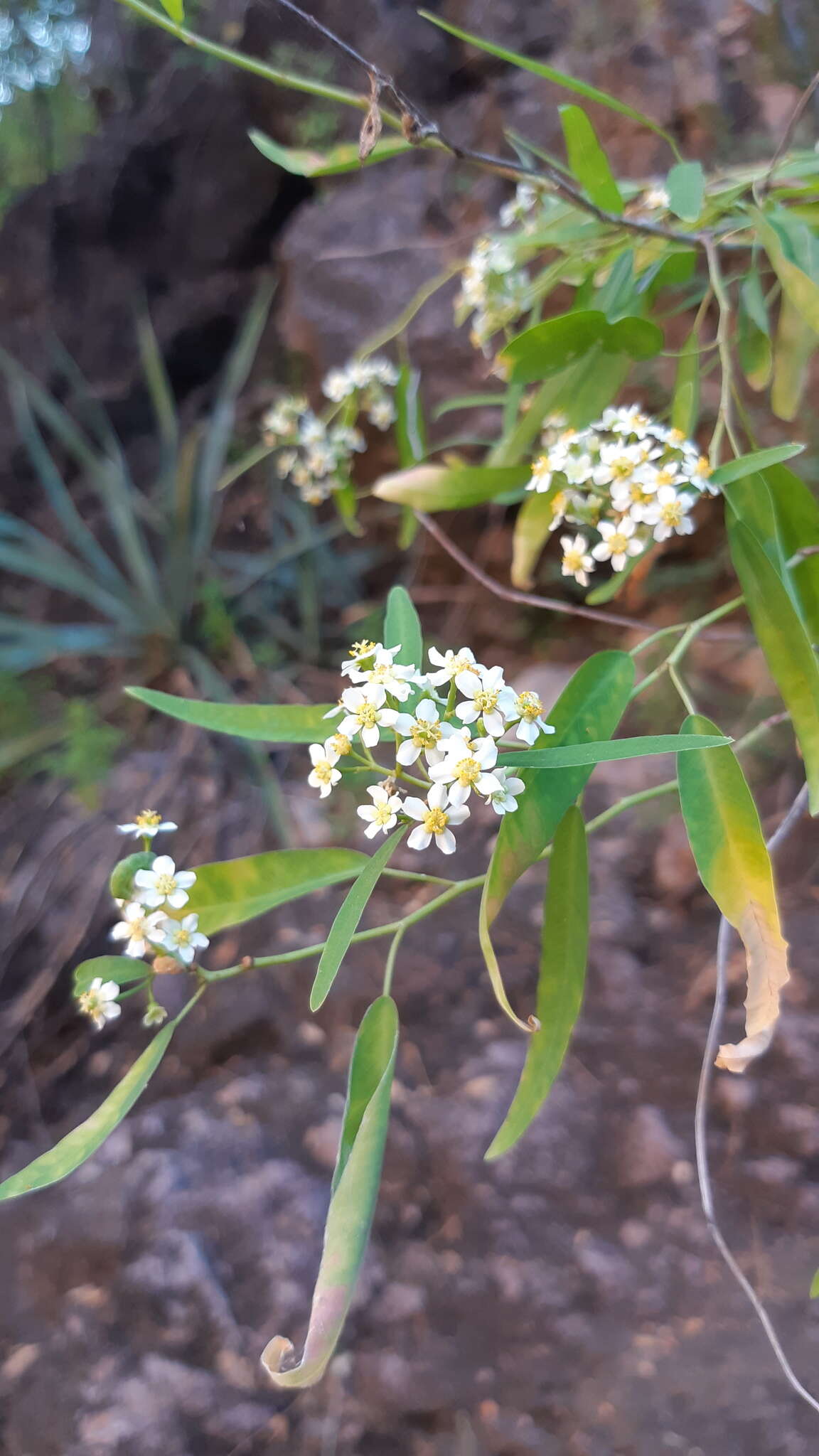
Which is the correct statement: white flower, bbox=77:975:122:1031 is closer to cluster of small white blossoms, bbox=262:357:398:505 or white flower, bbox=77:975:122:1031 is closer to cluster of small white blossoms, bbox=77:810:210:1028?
cluster of small white blossoms, bbox=77:810:210:1028

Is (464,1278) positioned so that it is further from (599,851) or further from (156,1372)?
(599,851)

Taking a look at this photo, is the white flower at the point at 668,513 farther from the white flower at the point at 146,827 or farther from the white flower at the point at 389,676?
the white flower at the point at 146,827

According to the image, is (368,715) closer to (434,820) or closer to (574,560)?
(434,820)

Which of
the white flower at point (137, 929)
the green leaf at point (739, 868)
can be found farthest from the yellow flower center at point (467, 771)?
the white flower at point (137, 929)

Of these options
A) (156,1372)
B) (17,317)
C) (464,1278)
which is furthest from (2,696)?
(464,1278)

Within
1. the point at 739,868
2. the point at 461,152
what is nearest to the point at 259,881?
the point at 739,868

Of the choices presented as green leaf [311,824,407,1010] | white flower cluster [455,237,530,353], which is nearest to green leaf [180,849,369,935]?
green leaf [311,824,407,1010]
